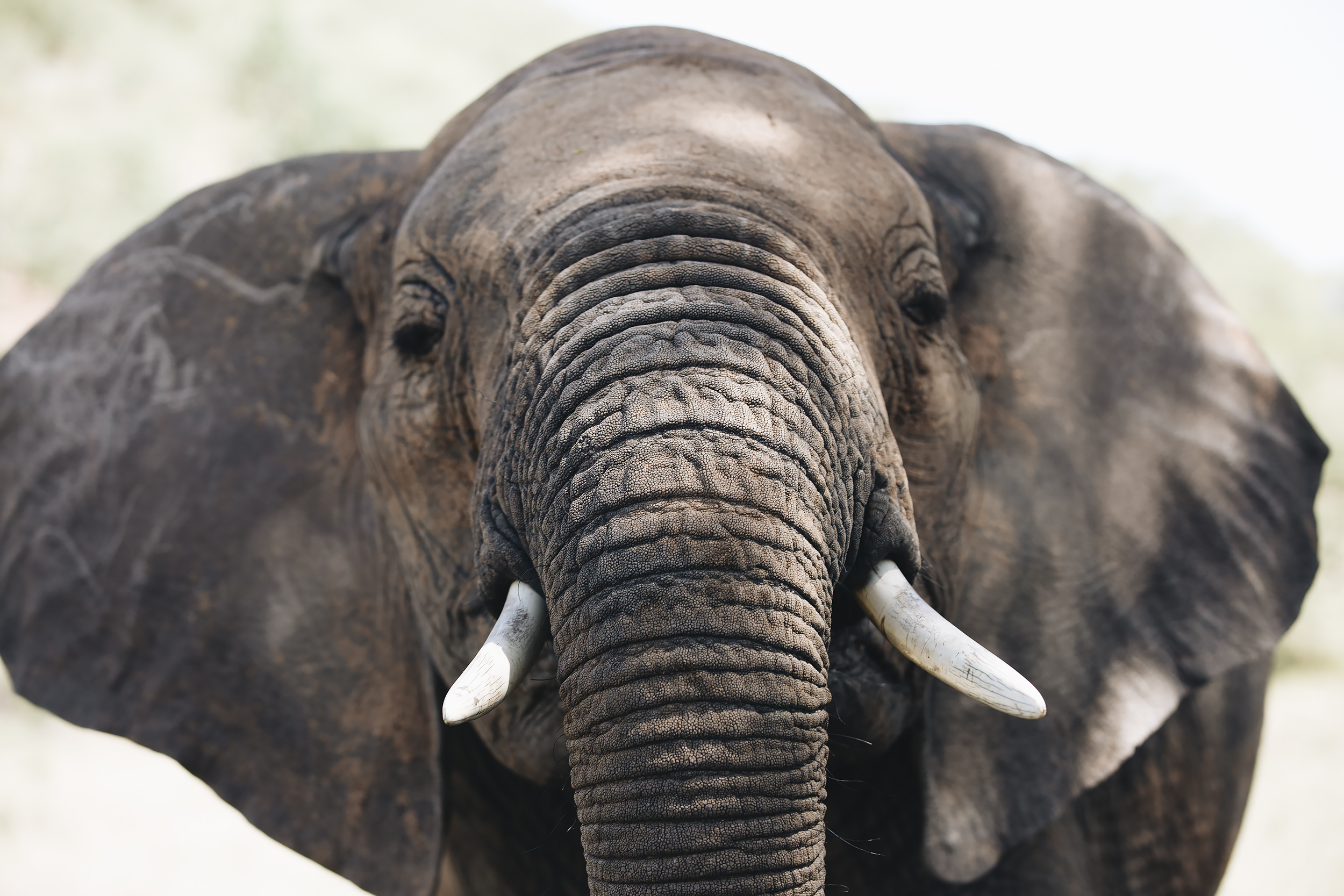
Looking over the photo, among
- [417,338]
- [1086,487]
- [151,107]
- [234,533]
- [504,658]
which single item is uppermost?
[417,338]

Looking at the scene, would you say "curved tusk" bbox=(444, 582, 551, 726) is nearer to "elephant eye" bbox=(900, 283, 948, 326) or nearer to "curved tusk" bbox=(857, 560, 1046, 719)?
"curved tusk" bbox=(857, 560, 1046, 719)

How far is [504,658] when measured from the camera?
5.16 feet

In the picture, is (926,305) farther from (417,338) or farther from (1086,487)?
(417,338)

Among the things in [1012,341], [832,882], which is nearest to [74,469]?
[832,882]

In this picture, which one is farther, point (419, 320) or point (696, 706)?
point (419, 320)

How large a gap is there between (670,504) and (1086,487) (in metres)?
1.34

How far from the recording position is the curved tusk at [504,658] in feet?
4.90

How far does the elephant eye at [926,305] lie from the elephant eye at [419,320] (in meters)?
0.80

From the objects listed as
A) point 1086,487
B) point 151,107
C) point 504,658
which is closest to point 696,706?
point 504,658

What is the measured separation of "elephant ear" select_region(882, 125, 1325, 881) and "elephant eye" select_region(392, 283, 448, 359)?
997mm

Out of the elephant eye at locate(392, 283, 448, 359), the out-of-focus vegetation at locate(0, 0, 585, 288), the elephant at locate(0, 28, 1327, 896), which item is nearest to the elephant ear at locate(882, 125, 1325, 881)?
the elephant at locate(0, 28, 1327, 896)

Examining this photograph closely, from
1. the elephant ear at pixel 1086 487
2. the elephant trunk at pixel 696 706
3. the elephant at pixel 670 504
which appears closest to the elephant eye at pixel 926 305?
the elephant at pixel 670 504

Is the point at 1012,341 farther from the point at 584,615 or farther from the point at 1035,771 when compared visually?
the point at 584,615

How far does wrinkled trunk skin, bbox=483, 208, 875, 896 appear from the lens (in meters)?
1.42
